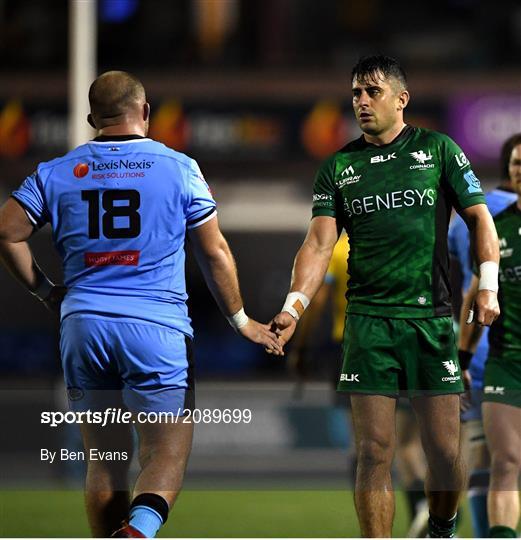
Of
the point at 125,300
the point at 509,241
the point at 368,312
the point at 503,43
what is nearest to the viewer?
the point at 125,300

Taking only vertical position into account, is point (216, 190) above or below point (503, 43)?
below

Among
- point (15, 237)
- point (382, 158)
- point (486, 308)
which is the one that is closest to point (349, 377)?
point (486, 308)

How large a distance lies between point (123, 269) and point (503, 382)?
2497 millimetres

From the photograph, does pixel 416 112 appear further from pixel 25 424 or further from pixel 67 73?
pixel 25 424

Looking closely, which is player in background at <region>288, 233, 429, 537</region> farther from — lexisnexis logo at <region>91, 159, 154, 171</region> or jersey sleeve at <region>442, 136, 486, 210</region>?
lexisnexis logo at <region>91, 159, 154, 171</region>

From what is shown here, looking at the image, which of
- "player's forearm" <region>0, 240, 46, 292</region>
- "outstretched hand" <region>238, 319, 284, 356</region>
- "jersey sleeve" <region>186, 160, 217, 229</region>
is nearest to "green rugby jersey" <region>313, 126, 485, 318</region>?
"outstretched hand" <region>238, 319, 284, 356</region>

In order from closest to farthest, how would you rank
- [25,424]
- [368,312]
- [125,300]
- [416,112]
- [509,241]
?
[125,300] → [368,312] → [509,241] → [25,424] → [416,112]

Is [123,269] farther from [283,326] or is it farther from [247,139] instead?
[247,139]

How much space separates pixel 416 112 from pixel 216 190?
2.94 metres

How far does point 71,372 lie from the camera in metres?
6.84

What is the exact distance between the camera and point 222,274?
22.6 ft

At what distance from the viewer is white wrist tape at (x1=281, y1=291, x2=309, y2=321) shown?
7.28m

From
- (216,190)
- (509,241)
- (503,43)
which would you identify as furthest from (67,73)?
(509,241)

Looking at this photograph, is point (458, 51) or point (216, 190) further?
point (458, 51)
